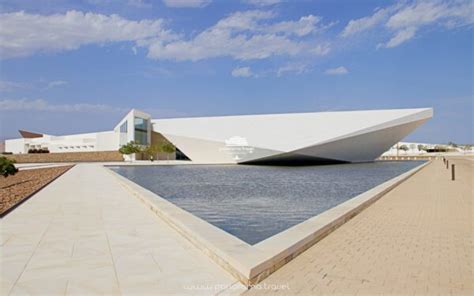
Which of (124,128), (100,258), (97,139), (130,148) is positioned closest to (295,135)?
(130,148)

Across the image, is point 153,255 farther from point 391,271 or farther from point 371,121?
point 371,121

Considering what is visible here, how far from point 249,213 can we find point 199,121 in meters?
27.1

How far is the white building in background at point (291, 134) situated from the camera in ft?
91.6

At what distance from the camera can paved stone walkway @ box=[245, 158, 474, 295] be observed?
3.11 m

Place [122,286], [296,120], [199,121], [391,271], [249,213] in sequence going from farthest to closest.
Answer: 1. [199,121]
2. [296,120]
3. [249,213]
4. [391,271]
5. [122,286]

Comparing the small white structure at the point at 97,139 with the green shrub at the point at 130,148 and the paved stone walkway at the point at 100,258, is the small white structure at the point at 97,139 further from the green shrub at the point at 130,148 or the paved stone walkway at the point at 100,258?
the paved stone walkway at the point at 100,258

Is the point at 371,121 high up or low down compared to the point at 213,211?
up

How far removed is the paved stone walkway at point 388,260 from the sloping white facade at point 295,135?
22.1 meters

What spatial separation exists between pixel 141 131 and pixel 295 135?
16.2 m

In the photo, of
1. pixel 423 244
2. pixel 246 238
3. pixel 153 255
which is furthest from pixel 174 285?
pixel 423 244

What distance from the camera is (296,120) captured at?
30.4m

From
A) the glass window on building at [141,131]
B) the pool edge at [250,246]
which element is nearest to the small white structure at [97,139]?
the glass window on building at [141,131]

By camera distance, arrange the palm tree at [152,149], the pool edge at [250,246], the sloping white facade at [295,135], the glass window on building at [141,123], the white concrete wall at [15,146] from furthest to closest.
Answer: the white concrete wall at [15,146] → the palm tree at [152,149] → the glass window on building at [141,123] → the sloping white facade at [295,135] → the pool edge at [250,246]

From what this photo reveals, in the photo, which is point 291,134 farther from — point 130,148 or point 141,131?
point 141,131
